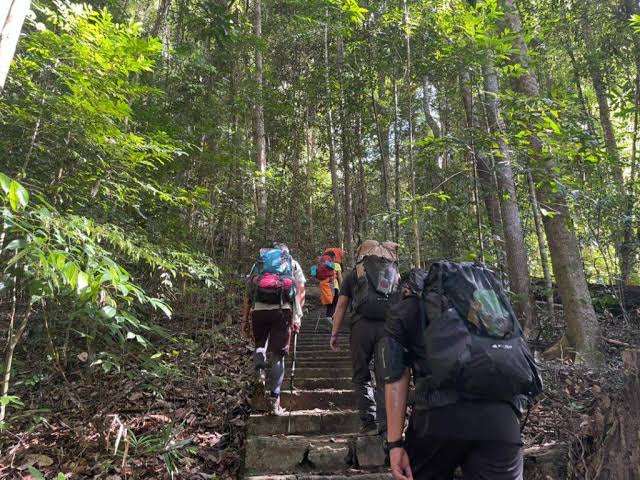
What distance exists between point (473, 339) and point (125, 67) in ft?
13.2

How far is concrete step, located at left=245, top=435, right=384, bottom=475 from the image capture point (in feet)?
13.3

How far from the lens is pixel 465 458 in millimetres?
1887

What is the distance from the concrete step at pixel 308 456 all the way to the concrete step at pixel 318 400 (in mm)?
946

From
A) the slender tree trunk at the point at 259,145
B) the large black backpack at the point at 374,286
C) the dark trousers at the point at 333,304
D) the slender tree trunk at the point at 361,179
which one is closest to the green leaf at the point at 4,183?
the large black backpack at the point at 374,286

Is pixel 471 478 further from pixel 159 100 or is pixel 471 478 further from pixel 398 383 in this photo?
pixel 159 100

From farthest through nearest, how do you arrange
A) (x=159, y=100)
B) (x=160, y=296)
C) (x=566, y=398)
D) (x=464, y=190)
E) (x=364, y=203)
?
(x=364, y=203) → (x=464, y=190) → (x=159, y=100) → (x=160, y=296) → (x=566, y=398)

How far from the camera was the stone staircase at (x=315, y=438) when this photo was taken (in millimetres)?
4012

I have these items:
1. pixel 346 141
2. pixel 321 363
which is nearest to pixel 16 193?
pixel 321 363

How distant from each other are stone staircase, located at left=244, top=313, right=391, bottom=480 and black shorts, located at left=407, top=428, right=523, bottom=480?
2.08 meters

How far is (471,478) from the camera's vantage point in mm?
1857

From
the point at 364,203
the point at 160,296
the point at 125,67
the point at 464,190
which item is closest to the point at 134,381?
Result: the point at 160,296

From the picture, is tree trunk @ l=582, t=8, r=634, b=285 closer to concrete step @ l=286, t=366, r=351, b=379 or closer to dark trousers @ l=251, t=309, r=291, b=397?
concrete step @ l=286, t=366, r=351, b=379

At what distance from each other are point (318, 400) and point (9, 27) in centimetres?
452

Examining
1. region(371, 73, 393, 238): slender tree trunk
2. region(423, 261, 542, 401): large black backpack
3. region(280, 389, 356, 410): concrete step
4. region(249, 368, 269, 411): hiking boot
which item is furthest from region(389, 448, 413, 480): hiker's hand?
region(371, 73, 393, 238): slender tree trunk
